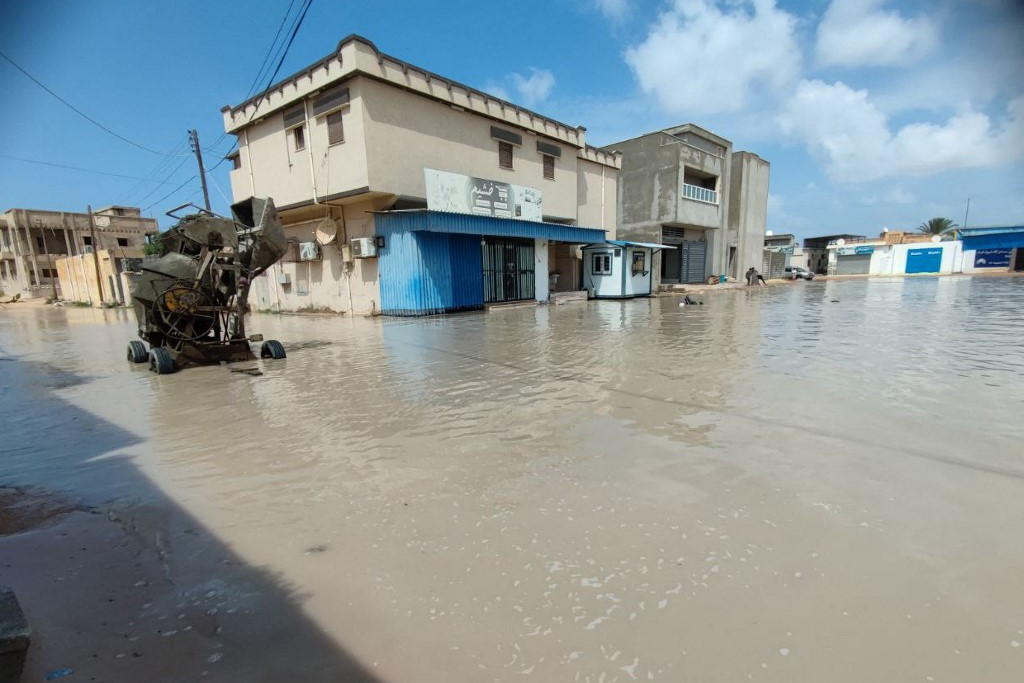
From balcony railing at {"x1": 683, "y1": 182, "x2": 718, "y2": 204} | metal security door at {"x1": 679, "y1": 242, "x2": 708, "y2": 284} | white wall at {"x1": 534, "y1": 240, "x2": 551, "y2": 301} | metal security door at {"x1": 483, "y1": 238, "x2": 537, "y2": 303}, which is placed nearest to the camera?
metal security door at {"x1": 483, "y1": 238, "x2": 537, "y2": 303}

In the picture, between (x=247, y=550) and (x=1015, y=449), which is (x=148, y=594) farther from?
(x=1015, y=449)

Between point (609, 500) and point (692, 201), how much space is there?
29.9 meters

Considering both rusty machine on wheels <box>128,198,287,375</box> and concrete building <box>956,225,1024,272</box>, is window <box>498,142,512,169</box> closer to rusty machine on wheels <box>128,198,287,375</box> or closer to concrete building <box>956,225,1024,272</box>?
rusty machine on wheels <box>128,198,287,375</box>

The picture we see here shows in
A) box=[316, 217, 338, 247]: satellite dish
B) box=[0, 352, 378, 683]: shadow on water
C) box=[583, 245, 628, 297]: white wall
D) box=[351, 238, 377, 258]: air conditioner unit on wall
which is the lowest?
box=[0, 352, 378, 683]: shadow on water

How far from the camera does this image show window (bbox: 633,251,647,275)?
22625mm

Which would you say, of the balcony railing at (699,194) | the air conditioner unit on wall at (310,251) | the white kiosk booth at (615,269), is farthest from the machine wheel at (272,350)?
the balcony railing at (699,194)

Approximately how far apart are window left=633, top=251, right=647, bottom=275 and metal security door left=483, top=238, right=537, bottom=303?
237 inches

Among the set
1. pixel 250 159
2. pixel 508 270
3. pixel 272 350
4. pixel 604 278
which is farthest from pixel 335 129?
pixel 604 278

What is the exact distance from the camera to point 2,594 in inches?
66.7

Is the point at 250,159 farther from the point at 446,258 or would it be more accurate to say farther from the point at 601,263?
the point at 601,263

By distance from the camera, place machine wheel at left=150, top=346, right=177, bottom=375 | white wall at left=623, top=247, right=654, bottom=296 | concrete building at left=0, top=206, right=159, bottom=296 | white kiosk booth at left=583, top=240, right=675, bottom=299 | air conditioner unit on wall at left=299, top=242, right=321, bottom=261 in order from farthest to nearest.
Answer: concrete building at left=0, top=206, right=159, bottom=296 < white wall at left=623, top=247, right=654, bottom=296 < white kiosk booth at left=583, top=240, right=675, bottom=299 < air conditioner unit on wall at left=299, top=242, right=321, bottom=261 < machine wheel at left=150, top=346, right=177, bottom=375

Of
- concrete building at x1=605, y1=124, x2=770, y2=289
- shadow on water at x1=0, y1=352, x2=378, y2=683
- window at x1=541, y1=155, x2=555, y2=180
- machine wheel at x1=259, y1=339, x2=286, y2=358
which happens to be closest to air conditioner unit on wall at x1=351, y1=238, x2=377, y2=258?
machine wheel at x1=259, y1=339, x2=286, y2=358

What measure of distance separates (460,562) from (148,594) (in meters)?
1.52

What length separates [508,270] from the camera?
61.9 ft
